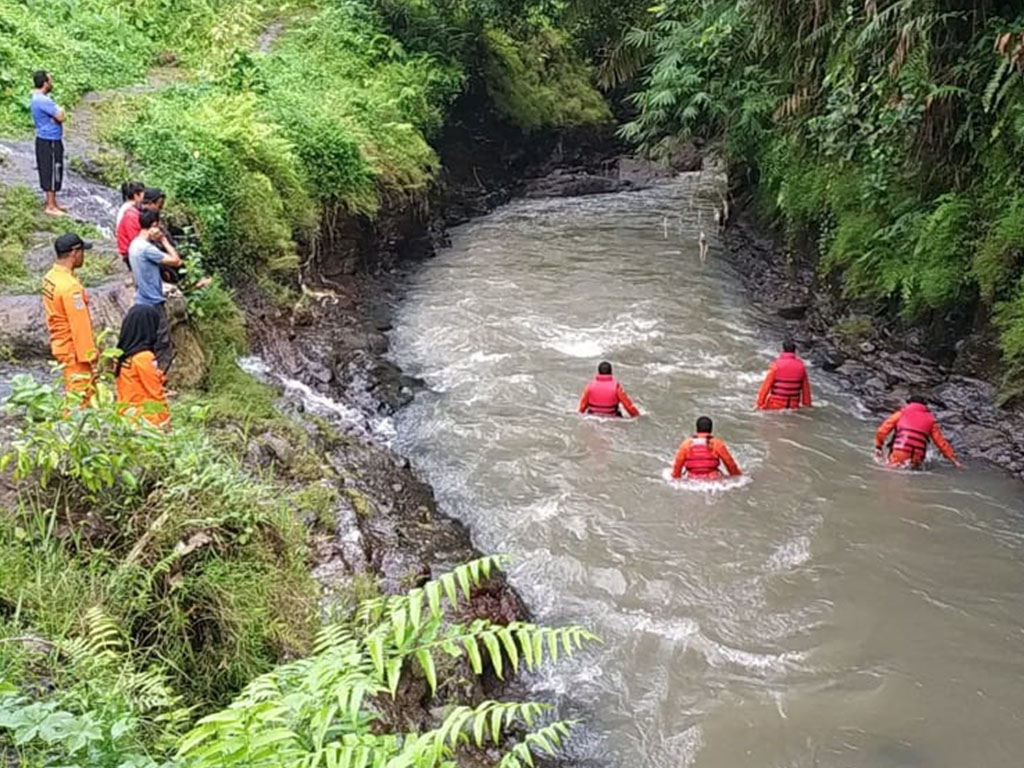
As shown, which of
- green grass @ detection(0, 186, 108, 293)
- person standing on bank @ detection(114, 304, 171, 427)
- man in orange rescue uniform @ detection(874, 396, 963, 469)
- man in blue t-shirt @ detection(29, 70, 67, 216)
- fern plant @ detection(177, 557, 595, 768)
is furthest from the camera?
man in blue t-shirt @ detection(29, 70, 67, 216)

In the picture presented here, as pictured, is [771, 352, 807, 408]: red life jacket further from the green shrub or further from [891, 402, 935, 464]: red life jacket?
the green shrub

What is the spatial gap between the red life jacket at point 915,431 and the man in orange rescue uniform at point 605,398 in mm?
3142

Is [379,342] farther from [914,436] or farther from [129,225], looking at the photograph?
[914,436]

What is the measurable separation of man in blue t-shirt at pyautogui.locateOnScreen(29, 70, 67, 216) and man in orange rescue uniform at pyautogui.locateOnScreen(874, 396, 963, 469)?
9666mm

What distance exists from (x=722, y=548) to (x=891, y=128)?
6.19m

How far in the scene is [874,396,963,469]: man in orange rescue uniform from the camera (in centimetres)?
1009

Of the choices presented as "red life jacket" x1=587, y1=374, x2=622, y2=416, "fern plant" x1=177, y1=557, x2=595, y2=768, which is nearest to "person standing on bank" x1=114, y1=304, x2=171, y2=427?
"fern plant" x1=177, y1=557, x2=595, y2=768

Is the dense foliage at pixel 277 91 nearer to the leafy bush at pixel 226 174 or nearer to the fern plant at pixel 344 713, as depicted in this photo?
the leafy bush at pixel 226 174

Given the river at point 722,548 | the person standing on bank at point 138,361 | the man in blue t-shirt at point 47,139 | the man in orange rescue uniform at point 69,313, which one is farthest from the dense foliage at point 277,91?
the man in orange rescue uniform at point 69,313

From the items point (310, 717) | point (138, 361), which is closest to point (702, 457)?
point (138, 361)

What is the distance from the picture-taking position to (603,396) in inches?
456

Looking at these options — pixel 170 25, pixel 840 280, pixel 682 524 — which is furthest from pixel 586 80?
pixel 682 524

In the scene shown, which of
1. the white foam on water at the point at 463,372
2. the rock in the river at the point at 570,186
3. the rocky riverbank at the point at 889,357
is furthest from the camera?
the rock in the river at the point at 570,186

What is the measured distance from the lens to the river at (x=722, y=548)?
6645mm
